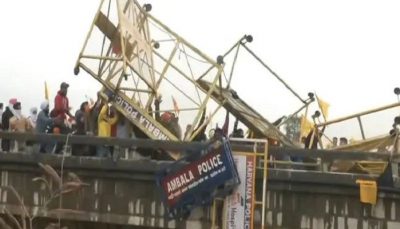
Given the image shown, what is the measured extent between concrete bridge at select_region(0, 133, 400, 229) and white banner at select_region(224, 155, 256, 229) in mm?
141

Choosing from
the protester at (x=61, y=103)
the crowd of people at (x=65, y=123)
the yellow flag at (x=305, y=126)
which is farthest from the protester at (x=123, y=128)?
the yellow flag at (x=305, y=126)

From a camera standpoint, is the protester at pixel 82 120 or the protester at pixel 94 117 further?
the protester at pixel 82 120

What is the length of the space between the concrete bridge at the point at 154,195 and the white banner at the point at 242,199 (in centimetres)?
14

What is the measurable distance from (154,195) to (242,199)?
1327 mm

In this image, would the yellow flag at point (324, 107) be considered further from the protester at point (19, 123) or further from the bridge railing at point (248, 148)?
the protester at point (19, 123)

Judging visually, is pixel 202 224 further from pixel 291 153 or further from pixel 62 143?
pixel 62 143

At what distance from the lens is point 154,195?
9.88m

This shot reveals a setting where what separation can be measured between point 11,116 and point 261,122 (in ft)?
14.7

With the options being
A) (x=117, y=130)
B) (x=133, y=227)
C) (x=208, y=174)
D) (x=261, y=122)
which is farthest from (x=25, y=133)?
(x=261, y=122)

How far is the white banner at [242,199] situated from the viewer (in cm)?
934

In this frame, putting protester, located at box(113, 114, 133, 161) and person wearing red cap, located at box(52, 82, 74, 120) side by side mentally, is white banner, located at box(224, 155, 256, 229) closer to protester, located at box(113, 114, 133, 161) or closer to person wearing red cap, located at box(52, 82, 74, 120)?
protester, located at box(113, 114, 133, 161)

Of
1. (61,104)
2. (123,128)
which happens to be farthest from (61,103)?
(123,128)

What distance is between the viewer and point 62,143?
10430mm

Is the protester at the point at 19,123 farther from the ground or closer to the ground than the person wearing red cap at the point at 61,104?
closer to the ground
